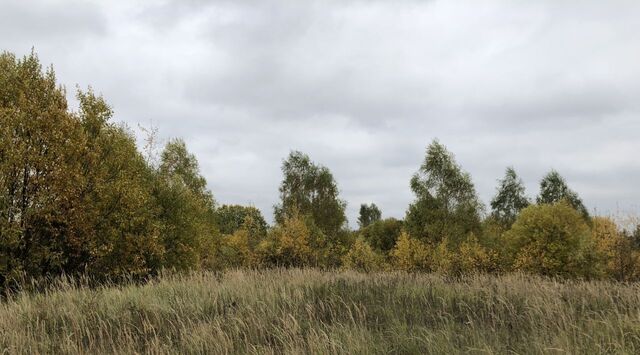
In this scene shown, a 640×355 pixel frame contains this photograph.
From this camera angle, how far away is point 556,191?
46.1 m

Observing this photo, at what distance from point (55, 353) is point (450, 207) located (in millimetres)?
31545

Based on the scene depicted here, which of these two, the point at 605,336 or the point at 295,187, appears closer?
the point at 605,336

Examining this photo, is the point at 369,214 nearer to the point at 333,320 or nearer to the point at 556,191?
the point at 556,191

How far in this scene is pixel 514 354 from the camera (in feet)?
15.7

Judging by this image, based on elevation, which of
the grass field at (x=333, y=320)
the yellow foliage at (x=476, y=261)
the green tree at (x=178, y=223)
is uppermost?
the green tree at (x=178, y=223)

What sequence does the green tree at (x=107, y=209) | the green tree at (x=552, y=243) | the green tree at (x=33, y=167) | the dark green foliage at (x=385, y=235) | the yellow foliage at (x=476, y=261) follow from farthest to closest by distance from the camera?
the dark green foliage at (x=385, y=235) → the green tree at (x=552, y=243) → the yellow foliage at (x=476, y=261) → the green tree at (x=107, y=209) → the green tree at (x=33, y=167)

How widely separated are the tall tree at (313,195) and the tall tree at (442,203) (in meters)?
11.1

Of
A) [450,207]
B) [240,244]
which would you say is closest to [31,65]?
[240,244]

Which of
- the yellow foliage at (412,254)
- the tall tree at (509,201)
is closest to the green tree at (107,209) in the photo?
the yellow foliage at (412,254)

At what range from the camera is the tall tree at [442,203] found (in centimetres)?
3362

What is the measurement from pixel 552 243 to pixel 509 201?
20.4 metres

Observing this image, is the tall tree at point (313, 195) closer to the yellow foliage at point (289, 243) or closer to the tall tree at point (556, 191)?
the yellow foliage at point (289, 243)

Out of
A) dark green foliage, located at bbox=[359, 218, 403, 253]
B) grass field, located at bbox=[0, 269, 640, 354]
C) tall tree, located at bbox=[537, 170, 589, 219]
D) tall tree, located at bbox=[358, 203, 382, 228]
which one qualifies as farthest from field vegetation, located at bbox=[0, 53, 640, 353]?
tall tree, located at bbox=[358, 203, 382, 228]

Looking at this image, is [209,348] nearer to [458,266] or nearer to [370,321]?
[370,321]
